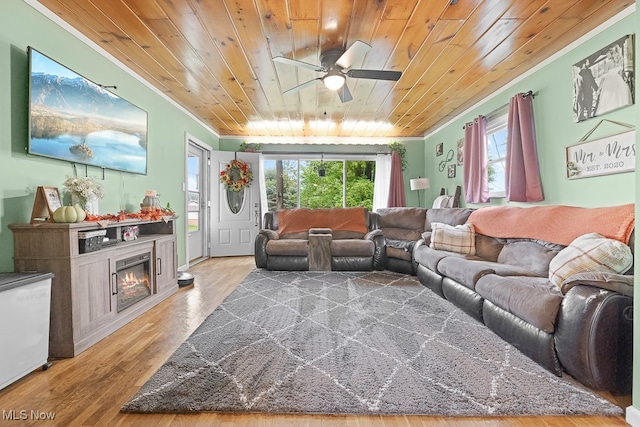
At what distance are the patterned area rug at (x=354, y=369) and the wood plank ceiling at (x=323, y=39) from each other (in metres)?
2.32

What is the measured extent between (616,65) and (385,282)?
108 inches

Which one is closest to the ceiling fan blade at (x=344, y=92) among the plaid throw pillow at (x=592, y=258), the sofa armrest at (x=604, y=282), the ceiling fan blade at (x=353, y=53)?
the ceiling fan blade at (x=353, y=53)

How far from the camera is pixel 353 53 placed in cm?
250

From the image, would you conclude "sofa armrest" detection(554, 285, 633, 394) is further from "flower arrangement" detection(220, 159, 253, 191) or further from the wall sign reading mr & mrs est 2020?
"flower arrangement" detection(220, 159, 253, 191)

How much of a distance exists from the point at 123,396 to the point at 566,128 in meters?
3.80

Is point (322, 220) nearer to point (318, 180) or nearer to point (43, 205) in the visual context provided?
point (318, 180)

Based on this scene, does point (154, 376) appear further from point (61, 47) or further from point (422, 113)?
point (422, 113)

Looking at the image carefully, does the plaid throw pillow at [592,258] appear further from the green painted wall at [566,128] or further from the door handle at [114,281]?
the door handle at [114,281]

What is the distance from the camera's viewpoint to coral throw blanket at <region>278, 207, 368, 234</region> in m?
4.76

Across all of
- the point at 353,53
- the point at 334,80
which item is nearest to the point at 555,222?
the point at 353,53

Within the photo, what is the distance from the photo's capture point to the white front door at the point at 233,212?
566 cm

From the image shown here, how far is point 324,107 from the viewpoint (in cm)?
443

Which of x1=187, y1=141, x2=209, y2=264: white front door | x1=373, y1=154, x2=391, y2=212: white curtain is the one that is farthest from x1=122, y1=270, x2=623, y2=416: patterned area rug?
x1=373, y1=154, x2=391, y2=212: white curtain

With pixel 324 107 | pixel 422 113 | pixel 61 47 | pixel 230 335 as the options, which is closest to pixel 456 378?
pixel 230 335
